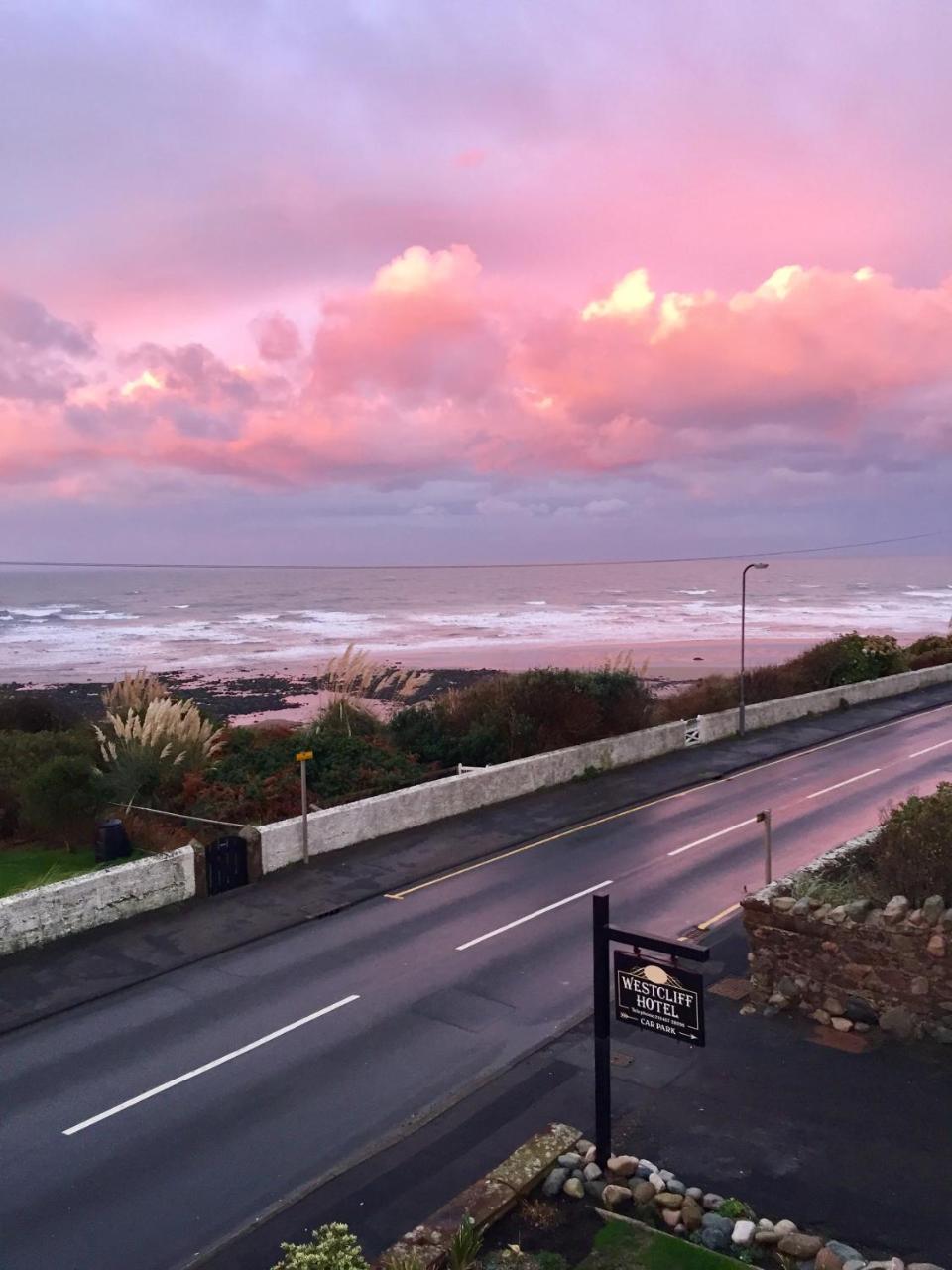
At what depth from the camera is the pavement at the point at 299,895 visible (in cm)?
1414

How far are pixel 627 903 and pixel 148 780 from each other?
12.0 m

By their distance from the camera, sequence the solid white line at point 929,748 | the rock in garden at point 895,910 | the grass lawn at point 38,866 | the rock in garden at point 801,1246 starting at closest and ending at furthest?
the rock in garden at point 801,1246 < the rock in garden at point 895,910 < the grass lawn at point 38,866 < the solid white line at point 929,748

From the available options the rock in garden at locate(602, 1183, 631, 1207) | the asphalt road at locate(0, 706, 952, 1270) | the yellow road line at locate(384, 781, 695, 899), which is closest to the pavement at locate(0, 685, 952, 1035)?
the yellow road line at locate(384, 781, 695, 899)

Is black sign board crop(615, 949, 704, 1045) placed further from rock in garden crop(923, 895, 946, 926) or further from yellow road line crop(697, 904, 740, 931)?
yellow road line crop(697, 904, 740, 931)

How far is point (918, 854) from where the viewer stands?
1236cm

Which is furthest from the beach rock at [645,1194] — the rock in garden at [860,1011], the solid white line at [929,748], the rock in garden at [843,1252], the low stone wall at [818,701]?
the solid white line at [929,748]

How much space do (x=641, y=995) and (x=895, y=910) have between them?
14.1ft

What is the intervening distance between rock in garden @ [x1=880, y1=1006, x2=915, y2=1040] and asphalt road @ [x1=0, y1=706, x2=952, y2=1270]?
151 inches

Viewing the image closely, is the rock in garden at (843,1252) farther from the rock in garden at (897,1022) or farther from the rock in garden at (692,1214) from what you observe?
the rock in garden at (897,1022)

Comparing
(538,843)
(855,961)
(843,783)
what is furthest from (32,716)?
(855,961)

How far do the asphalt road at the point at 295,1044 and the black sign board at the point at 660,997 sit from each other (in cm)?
290

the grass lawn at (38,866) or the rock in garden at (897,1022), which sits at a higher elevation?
the rock in garden at (897,1022)

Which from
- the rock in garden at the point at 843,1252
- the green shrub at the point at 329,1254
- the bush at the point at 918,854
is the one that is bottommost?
the rock in garden at the point at 843,1252

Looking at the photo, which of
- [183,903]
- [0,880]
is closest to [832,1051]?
[183,903]
